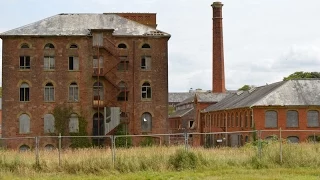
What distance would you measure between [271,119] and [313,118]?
3.74 m

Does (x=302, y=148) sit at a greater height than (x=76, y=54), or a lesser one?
lesser

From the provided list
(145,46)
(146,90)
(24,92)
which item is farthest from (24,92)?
(145,46)

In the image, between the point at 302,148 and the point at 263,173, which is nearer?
the point at 263,173

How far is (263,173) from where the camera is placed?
2331cm

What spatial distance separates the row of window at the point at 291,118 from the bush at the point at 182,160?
89.4 ft

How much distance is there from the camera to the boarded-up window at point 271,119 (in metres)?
51.3

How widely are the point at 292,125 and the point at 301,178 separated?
30.6 m

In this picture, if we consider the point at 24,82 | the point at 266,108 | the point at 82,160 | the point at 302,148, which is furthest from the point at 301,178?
the point at 24,82

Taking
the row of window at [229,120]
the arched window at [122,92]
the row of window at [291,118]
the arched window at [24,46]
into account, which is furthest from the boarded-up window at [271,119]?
the arched window at [24,46]

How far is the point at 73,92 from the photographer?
5075cm

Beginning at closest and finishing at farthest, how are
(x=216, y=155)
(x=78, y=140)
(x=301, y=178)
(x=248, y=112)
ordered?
(x=301, y=178)
(x=216, y=155)
(x=78, y=140)
(x=248, y=112)

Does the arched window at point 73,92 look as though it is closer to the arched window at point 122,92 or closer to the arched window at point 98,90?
the arched window at point 98,90

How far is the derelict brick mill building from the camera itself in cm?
5009

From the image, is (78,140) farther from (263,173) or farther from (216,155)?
(263,173)
